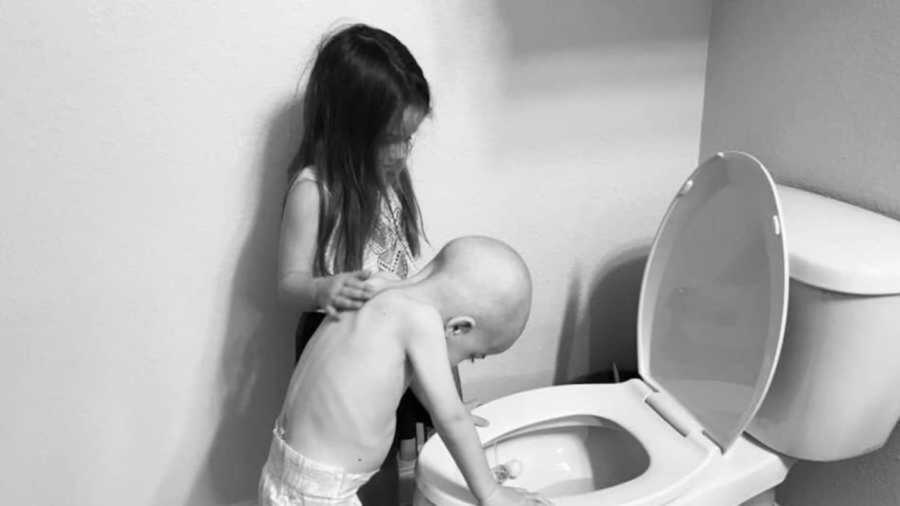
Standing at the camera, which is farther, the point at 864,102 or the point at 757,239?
the point at 864,102

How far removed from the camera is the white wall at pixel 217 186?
1.17 m

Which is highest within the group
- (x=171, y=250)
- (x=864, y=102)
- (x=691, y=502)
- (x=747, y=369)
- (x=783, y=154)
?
(x=864, y=102)

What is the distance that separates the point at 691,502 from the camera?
43.1 inches

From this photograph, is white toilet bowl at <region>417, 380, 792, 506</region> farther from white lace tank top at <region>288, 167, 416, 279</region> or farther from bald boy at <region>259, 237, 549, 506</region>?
white lace tank top at <region>288, 167, 416, 279</region>

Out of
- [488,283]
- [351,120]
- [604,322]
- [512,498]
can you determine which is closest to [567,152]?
[604,322]

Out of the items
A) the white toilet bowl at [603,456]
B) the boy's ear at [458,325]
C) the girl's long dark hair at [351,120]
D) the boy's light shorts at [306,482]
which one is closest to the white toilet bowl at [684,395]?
the white toilet bowl at [603,456]

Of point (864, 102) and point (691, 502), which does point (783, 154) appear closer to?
point (864, 102)

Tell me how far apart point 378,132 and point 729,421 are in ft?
2.16

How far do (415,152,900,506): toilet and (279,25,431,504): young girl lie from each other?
302 millimetres

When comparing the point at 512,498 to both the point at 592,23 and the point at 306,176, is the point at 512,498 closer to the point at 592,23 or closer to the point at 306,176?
the point at 306,176

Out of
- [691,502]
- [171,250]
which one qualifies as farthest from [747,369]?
[171,250]

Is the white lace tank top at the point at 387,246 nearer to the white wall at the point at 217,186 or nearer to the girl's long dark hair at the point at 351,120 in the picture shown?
the girl's long dark hair at the point at 351,120

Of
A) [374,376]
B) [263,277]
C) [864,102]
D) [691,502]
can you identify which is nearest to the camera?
[374,376]

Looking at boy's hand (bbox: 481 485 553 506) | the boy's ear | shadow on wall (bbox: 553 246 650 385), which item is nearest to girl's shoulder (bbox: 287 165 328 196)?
the boy's ear
